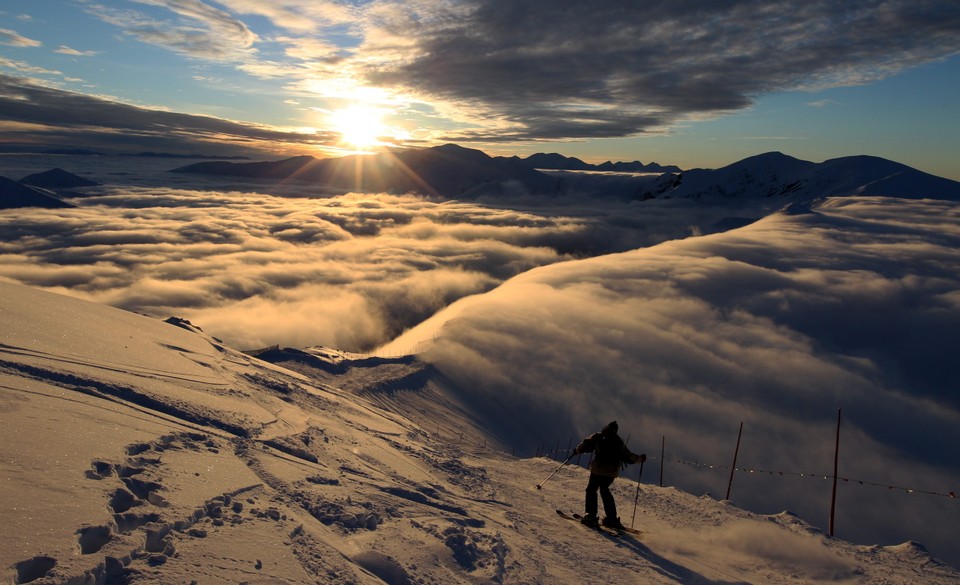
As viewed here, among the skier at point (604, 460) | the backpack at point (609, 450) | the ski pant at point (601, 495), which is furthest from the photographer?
the backpack at point (609, 450)

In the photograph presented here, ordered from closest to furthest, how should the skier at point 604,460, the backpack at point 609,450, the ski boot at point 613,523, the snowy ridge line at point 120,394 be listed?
the snowy ridge line at point 120,394 < the ski boot at point 613,523 < the skier at point 604,460 < the backpack at point 609,450

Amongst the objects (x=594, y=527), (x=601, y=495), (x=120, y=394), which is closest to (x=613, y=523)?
(x=594, y=527)

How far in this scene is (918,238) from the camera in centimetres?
10162

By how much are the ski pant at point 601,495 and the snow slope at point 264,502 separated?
46cm

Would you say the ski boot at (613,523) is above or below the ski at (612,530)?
above

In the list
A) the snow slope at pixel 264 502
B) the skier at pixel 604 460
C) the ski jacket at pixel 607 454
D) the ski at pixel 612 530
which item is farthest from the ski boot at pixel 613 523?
the ski jacket at pixel 607 454

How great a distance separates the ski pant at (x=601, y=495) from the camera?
8336 millimetres

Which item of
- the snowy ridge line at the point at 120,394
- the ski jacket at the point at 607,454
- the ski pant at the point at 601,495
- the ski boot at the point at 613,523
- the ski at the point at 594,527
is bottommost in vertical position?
the ski at the point at 594,527

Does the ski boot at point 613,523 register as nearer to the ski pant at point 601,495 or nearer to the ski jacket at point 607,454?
the ski pant at point 601,495

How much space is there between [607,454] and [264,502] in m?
5.09

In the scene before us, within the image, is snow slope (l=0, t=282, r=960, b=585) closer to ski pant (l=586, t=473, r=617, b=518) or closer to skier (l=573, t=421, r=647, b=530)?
ski pant (l=586, t=473, r=617, b=518)

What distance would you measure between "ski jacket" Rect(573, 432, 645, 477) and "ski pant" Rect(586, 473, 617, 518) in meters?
0.10

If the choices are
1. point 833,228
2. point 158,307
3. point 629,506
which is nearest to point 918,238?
point 833,228

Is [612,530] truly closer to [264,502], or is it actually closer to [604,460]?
[604,460]
